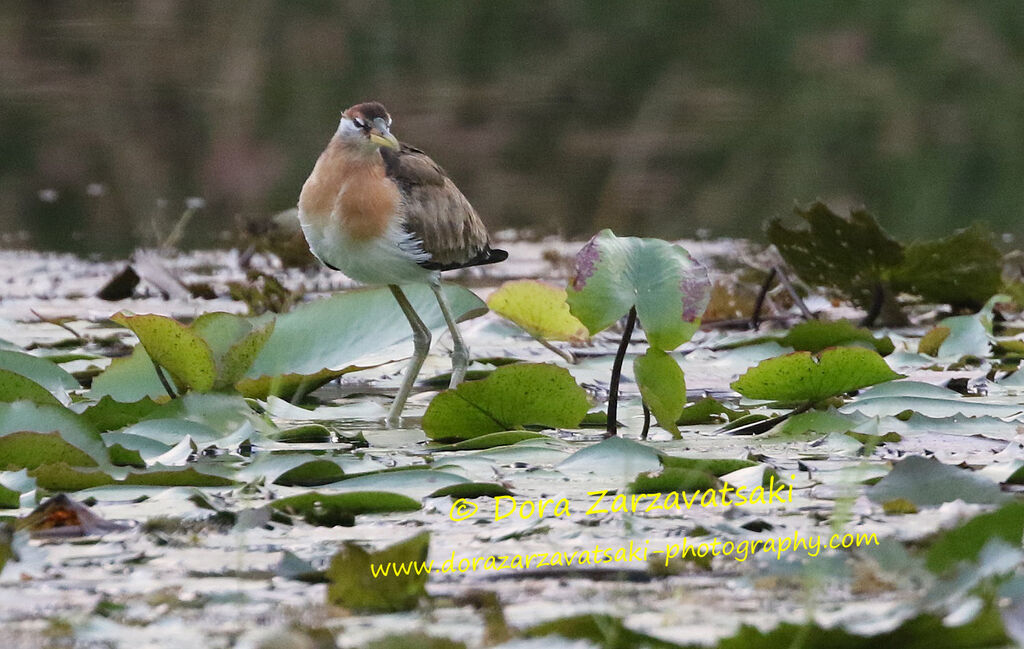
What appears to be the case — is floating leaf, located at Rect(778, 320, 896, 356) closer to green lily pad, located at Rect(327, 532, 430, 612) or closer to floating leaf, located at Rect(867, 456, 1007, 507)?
floating leaf, located at Rect(867, 456, 1007, 507)

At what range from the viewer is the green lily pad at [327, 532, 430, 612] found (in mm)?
1896

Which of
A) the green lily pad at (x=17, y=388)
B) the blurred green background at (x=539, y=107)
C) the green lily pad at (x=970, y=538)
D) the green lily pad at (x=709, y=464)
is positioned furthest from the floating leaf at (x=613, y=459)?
the blurred green background at (x=539, y=107)

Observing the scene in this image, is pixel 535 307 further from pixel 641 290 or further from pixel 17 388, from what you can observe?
pixel 17 388

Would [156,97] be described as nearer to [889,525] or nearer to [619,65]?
[619,65]

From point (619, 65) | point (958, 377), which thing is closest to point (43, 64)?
point (619, 65)

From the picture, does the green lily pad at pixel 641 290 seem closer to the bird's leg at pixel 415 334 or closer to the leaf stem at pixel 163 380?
the bird's leg at pixel 415 334

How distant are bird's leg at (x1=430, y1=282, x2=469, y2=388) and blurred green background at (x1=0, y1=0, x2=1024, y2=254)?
12.6ft

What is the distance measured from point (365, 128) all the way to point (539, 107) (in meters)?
8.56

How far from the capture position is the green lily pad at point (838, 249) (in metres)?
4.45

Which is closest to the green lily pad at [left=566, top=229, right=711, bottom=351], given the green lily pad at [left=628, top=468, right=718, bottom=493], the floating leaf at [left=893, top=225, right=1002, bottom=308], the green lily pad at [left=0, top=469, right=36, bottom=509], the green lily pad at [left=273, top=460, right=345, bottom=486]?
Answer: the green lily pad at [left=628, top=468, right=718, bottom=493]

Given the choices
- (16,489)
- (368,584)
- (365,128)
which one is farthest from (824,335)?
(368,584)

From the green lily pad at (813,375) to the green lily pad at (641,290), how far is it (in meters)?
0.32

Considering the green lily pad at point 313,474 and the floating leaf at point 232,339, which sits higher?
the floating leaf at point 232,339

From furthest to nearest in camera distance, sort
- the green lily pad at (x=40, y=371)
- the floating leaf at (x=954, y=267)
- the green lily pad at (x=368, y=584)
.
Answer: the floating leaf at (x=954, y=267) → the green lily pad at (x=40, y=371) → the green lily pad at (x=368, y=584)
